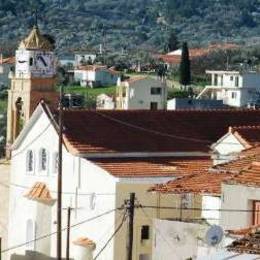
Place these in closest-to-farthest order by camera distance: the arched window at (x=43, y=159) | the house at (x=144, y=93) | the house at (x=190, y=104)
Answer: the arched window at (x=43, y=159) → the house at (x=190, y=104) → the house at (x=144, y=93)

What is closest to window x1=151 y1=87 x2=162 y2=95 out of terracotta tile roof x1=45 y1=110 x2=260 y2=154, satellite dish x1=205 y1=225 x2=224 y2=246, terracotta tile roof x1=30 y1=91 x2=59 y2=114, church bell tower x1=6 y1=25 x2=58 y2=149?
church bell tower x1=6 y1=25 x2=58 y2=149

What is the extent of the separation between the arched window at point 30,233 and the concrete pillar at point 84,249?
4.16m

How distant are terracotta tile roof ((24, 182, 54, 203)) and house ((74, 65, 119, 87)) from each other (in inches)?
3564

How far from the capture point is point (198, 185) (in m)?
37.8

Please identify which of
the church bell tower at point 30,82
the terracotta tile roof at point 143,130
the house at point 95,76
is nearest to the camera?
the terracotta tile roof at point 143,130

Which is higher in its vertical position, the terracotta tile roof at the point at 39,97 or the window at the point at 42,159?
the terracotta tile roof at the point at 39,97

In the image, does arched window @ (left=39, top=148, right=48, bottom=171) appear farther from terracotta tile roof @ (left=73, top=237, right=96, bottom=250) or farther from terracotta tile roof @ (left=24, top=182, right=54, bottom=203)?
terracotta tile roof @ (left=73, top=237, right=96, bottom=250)

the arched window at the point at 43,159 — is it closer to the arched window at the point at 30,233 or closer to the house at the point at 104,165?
the house at the point at 104,165

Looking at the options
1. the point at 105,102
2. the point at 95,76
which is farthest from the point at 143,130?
the point at 95,76

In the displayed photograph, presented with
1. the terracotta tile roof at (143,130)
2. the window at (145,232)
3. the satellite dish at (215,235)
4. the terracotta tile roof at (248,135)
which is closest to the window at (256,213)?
the satellite dish at (215,235)

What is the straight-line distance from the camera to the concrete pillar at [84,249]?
4388 centimetres

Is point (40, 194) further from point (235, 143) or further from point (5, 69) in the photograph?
point (5, 69)

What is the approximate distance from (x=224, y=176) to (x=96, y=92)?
315ft

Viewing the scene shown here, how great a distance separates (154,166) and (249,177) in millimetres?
13764
